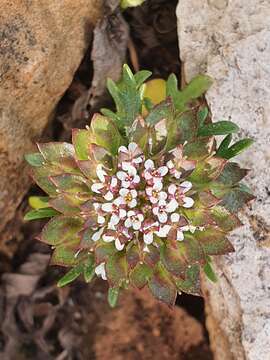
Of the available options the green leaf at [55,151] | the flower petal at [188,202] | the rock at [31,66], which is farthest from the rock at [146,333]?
the flower petal at [188,202]

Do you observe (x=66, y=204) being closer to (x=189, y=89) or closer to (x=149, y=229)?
(x=149, y=229)

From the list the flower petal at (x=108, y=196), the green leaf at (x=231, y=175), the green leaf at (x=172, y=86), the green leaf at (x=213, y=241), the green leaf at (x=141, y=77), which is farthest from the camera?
the green leaf at (x=172, y=86)

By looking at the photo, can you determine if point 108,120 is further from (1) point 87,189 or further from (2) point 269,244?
(2) point 269,244

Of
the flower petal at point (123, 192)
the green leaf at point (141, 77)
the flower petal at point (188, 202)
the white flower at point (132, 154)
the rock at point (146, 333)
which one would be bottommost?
the rock at point (146, 333)

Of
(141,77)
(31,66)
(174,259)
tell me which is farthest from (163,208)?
(31,66)

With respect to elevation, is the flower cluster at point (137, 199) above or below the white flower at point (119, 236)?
above

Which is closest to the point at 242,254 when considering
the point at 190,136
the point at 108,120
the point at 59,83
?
the point at 190,136

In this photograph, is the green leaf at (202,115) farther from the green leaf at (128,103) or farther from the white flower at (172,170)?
the white flower at (172,170)
